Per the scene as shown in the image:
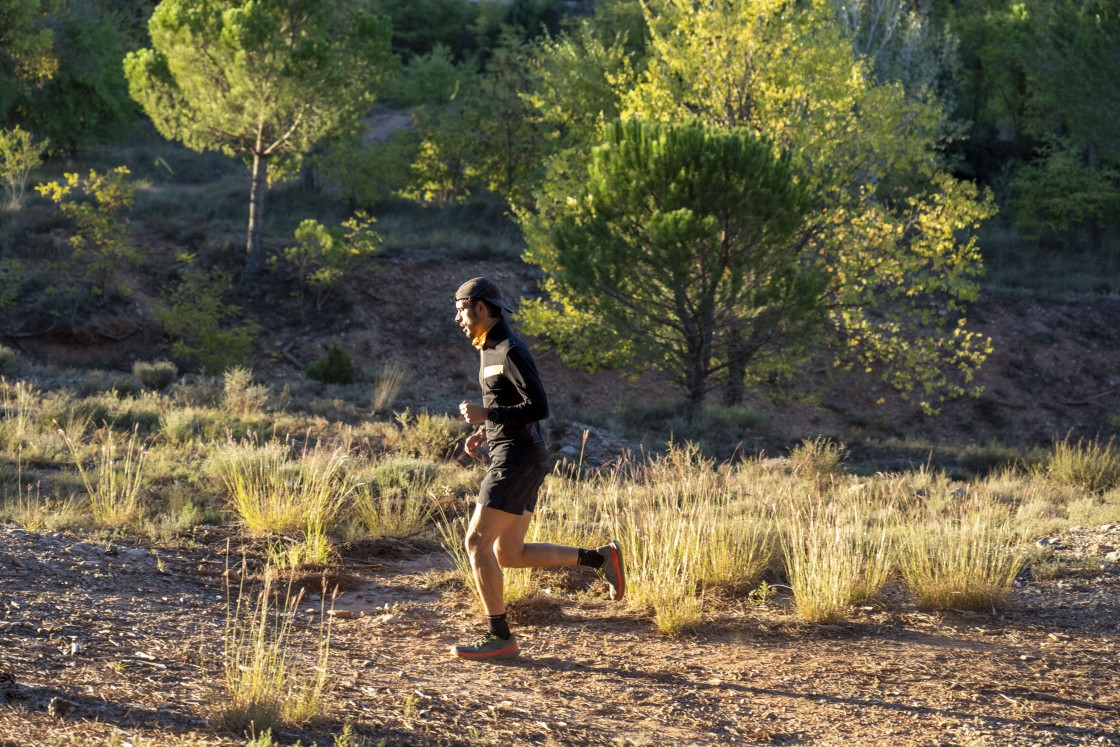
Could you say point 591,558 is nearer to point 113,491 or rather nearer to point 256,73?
point 113,491

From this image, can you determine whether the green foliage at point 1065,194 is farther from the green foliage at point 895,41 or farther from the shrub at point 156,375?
the shrub at point 156,375

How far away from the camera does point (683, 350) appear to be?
15.5 meters

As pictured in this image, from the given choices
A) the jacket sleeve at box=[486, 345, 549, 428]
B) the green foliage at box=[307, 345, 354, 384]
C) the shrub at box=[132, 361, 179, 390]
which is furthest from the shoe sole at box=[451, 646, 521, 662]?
the green foliage at box=[307, 345, 354, 384]

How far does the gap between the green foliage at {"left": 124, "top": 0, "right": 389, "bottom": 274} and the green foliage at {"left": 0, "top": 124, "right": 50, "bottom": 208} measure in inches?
144

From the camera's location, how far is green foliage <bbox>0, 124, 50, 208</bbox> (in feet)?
75.5

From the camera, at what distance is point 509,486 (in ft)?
15.7

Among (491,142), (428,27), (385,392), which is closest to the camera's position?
(385,392)

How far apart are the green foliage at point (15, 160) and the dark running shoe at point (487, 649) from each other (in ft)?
70.5

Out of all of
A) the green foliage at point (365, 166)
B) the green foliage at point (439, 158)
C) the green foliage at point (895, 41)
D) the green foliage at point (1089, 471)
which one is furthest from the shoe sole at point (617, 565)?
the green foliage at point (895, 41)

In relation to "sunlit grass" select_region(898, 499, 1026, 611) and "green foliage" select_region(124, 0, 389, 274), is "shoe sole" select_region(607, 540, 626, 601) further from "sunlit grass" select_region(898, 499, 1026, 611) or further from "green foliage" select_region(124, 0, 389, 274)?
"green foliage" select_region(124, 0, 389, 274)

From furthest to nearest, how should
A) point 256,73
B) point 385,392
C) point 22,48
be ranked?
1. point 22,48
2. point 256,73
3. point 385,392


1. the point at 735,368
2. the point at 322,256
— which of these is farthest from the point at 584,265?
the point at 322,256

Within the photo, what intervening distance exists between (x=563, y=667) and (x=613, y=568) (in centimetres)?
69

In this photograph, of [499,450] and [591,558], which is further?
[591,558]
